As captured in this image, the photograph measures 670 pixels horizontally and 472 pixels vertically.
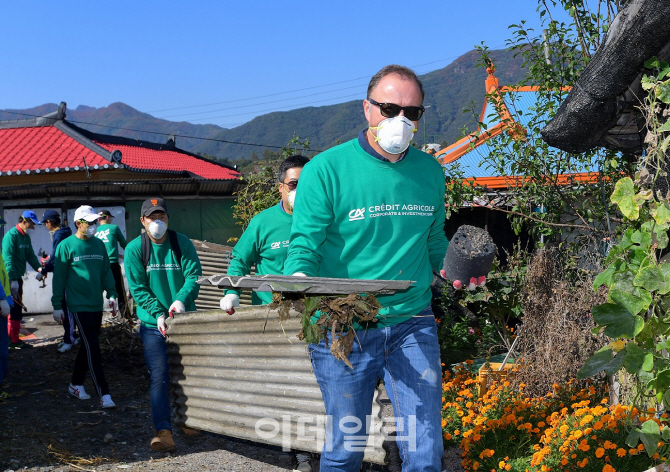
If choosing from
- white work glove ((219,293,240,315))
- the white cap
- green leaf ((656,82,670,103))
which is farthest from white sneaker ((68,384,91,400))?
green leaf ((656,82,670,103))

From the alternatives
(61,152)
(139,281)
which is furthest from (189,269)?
(61,152)

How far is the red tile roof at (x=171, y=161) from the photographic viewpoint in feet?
71.9

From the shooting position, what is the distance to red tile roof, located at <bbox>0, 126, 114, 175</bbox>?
1684cm

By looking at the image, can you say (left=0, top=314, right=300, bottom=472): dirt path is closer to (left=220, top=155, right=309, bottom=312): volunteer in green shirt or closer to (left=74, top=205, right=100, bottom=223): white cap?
(left=220, top=155, right=309, bottom=312): volunteer in green shirt

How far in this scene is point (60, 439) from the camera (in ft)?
19.2

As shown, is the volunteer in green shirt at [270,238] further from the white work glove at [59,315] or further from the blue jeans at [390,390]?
the white work glove at [59,315]

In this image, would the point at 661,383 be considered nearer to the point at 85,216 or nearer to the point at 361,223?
the point at 361,223

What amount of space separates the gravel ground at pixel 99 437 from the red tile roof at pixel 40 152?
959 centimetres

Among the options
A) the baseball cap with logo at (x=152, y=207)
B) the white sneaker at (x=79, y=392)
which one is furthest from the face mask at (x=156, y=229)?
the white sneaker at (x=79, y=392)

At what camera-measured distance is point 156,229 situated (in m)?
5.57

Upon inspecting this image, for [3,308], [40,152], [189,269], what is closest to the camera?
[189,269]

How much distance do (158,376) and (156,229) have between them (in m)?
1.17

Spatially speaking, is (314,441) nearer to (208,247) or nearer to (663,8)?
(663,8)

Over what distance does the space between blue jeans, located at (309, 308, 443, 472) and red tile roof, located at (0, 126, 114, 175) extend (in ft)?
→ 48.8
